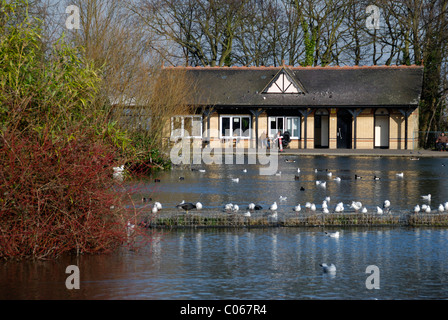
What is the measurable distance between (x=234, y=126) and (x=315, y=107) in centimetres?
632

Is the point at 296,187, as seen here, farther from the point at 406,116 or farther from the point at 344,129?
the point at 344,129

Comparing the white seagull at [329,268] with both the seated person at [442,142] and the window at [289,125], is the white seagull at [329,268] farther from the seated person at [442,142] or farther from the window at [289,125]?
the window at [289,125]

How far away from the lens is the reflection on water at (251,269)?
29.3ft

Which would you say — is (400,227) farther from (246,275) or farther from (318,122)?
(318,122)

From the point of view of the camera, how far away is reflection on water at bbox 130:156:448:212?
18141 millimetres

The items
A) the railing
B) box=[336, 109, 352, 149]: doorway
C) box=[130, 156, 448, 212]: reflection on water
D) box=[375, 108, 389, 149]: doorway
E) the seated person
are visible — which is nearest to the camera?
the railing

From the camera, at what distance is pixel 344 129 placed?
171 feet

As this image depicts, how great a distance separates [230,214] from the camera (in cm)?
1421

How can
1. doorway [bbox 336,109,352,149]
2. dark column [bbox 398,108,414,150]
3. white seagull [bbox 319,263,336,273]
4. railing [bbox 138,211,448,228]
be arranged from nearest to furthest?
white seagull [bbox 319,263,336,273] < railing [bbox 138,211,448,228] < dark column [bbox 398,108,414,150] < doorway [bbox 336,109,352,149]

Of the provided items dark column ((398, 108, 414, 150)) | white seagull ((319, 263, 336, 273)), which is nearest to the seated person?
dark column ((398, 108, 414, 150))

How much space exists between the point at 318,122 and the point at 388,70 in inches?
265

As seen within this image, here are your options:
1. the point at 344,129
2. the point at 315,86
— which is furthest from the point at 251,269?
the point at 344,129

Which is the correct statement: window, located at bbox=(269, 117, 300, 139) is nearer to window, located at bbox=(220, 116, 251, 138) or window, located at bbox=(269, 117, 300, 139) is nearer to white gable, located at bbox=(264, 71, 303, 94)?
window, located at bbox=(220, 116, 251, 138)

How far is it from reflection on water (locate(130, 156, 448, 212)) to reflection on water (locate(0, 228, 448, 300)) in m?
2.57
